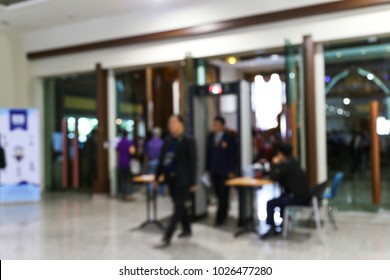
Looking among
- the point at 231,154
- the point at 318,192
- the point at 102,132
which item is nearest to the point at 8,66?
the point at 231,154

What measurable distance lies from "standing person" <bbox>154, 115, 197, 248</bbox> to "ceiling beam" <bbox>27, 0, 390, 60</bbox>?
222 centimetres

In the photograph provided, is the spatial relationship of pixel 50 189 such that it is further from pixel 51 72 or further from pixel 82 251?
pixel 82 251

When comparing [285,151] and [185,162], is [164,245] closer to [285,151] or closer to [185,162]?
[185,162]

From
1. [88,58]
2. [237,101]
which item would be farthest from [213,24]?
[88,58]

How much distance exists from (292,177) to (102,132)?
463 cm

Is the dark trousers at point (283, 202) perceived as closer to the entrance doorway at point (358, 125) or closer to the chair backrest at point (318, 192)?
the chair backrest at point (318, 192)

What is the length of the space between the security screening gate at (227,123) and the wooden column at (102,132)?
279 centimetres

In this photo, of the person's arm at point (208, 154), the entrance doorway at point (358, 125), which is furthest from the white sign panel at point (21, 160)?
the entrance doorway at point (358, 125)

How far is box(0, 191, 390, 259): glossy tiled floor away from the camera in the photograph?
3.67 m

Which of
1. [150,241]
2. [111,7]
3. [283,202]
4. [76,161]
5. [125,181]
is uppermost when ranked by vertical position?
[111,7]

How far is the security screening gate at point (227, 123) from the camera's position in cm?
488

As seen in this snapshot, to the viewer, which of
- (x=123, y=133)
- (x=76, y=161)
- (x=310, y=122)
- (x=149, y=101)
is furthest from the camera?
(x=149, y=101)

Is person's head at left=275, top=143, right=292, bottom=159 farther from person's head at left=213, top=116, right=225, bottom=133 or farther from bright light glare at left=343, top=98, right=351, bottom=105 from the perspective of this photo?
bright light glare at left=343, top=98, right=351, bottom=105

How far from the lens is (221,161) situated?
4.98 metres
